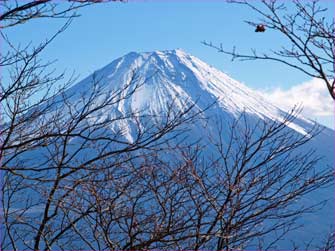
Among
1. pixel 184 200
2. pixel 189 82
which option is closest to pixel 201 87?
pixel 189 82

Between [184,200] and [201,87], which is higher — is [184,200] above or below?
below

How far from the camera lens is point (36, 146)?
158 inches

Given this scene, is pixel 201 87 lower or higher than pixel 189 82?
lower

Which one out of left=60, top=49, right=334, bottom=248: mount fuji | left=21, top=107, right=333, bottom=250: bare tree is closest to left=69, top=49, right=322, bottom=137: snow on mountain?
left=60, top=49, right=334, bottom=248: mount fuji

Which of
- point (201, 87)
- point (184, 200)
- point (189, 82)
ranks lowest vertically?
point (184, 200)

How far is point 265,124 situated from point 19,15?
272cm

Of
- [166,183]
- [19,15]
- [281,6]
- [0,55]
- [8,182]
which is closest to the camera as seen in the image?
[19,15]

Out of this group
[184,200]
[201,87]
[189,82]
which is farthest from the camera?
[189,82]

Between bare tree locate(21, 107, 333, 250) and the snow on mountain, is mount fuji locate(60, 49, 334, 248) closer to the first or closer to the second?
the snow on mountain

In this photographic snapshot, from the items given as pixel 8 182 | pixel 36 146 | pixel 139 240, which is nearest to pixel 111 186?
pixel 139 240

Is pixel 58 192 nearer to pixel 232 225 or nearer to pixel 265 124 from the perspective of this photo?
pixel 232 225

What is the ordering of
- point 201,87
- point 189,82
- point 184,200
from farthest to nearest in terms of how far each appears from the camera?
point 189,82, point 201,87, point 184,200

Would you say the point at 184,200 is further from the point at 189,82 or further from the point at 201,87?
the point at 189,82

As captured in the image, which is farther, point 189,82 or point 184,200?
point 189,82
